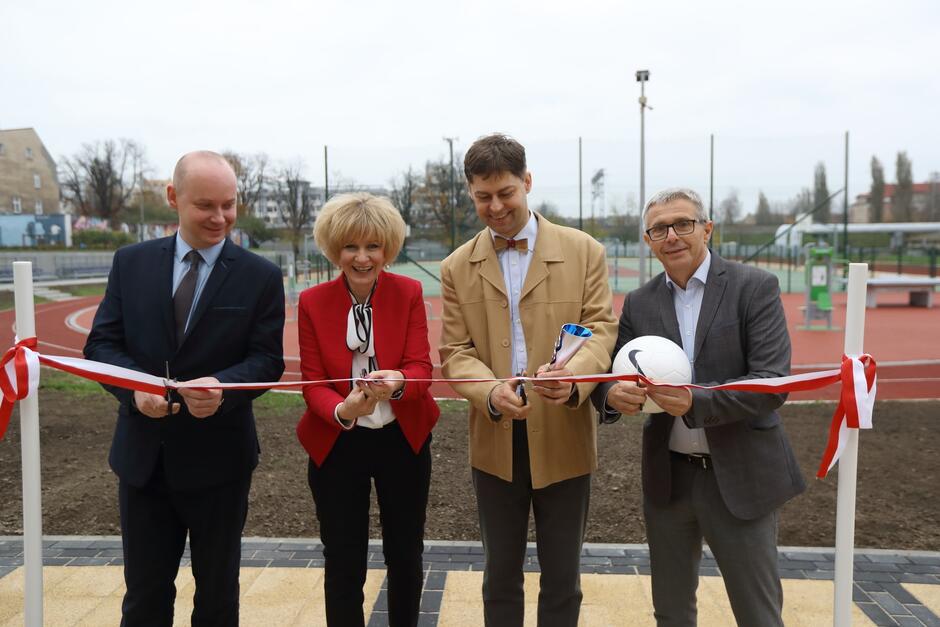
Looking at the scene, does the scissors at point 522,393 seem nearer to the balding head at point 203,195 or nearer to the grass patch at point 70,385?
the balding head at point 203,195

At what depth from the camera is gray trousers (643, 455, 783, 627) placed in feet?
8.97

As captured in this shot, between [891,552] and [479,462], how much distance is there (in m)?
3.28

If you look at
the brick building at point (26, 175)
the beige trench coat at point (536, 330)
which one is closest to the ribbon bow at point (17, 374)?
the beige trench coat at point (536, 330)

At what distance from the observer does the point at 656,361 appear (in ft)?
8.70

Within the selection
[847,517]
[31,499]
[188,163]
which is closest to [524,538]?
[847,517]

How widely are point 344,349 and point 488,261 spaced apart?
73cm

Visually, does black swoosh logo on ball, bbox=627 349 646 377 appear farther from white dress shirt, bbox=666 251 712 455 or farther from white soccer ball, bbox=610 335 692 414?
white dress shirt, bbox=666 251 712 455

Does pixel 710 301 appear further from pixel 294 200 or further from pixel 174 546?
pixel 294 200

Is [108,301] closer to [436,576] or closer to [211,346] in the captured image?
[211,346]

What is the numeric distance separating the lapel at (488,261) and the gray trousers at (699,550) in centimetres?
104

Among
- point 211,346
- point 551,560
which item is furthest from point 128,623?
point 551,560

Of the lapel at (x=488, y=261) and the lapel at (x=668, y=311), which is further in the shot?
the lapel at (x=488, y=261)

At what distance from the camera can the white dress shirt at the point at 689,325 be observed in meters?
2.84

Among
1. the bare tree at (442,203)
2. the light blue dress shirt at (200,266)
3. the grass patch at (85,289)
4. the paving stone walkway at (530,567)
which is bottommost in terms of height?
the paving stone walkway at (530,567)
